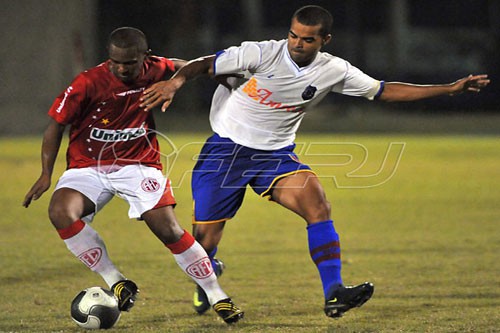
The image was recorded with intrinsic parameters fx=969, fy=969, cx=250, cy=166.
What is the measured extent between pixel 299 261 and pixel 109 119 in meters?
2.89

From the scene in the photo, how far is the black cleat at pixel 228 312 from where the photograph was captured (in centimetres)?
572

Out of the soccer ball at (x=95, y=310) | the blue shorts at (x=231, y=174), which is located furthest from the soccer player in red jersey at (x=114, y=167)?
the blue shorts at (x=231, y=174)

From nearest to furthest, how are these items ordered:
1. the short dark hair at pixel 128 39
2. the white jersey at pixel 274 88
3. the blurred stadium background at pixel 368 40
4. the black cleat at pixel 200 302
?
the short dark hair at pixel 128 39 < the white jersey at pixel 274 88 < the black cleat at pixel 200 302 < the blurred stadium background at pixel 368 40

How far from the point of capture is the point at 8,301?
641 cm

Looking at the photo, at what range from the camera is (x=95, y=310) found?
17.9 ft

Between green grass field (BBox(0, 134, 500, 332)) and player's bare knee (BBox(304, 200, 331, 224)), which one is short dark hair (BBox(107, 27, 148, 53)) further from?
green grass field (BBox(0, 134, 500, 332))

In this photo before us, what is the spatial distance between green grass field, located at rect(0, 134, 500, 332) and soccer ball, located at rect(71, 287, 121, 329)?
0.32 feet

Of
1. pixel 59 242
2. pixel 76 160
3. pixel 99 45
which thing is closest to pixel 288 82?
pixel 76 160

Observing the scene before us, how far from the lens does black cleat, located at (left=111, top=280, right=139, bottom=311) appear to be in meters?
5.68

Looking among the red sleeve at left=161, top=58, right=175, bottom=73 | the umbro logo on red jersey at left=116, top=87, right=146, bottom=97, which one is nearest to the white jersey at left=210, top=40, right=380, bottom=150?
the red sleeve at left=161, top=58, right=175, bottom=73

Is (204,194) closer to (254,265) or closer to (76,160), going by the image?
(76,160)

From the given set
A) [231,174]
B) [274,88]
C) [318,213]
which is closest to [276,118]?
[274,88]

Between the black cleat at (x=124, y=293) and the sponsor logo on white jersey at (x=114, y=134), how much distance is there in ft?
2.86

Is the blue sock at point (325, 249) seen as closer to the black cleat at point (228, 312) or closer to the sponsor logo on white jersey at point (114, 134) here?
the black cleat at point (228, 312)
